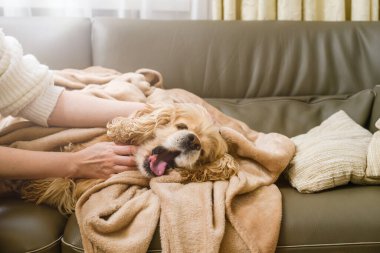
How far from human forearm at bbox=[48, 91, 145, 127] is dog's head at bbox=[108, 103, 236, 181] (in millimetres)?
47

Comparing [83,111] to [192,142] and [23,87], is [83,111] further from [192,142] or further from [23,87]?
[192,142]

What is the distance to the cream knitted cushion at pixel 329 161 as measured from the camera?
1.26m

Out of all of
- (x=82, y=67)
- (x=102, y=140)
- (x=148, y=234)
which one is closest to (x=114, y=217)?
(x=148, y=234)

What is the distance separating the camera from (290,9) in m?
2.14

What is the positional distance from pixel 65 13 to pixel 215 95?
0.92 meters

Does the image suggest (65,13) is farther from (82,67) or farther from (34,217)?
(34,217)

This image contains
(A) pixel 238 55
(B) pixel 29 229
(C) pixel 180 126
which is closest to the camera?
(B) pixel 29 229

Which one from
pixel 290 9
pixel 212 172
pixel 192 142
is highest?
pixel 290 9

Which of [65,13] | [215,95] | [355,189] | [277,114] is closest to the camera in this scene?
[355,189]

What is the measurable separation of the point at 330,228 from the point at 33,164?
861 millimetres

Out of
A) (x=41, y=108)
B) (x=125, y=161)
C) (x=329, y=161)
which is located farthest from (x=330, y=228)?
(x=41, y=108)

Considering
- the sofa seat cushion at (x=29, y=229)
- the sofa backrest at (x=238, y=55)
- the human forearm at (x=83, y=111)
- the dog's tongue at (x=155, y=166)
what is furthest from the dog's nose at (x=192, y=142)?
the sofa backrest at (x=238, y=55)

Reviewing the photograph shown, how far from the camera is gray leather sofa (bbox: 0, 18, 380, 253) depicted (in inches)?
68.6

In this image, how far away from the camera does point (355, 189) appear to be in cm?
127
